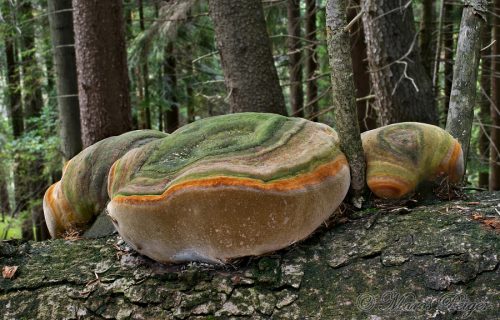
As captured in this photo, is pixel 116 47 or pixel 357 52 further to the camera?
pixel 357 52

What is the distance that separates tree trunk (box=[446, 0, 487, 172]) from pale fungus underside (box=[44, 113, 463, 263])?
0.43 m

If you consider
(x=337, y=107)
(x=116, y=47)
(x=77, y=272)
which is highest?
(x=116, y=47)

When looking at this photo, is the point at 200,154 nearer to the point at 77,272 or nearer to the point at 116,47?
the point at 77,272

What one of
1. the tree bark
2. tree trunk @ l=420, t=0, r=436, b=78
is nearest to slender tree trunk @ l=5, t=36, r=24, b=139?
tree trunk @ l=420, t=0, r=436, b=78

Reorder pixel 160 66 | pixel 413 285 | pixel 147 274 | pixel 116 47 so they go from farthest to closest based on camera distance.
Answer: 1. pixel 160 66
2. pixel 116 47
3. pixel 147 274
4. pixel 413 285

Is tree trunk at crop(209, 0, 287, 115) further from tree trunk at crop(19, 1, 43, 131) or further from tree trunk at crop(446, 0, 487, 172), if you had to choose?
tree trunk at crop(19, 1, 43, 131)

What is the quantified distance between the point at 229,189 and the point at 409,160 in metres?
Answer: 0.83

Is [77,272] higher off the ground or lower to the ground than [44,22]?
lower

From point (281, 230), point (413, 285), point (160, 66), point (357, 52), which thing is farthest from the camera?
point (160, 66)

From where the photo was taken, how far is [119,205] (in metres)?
1.70

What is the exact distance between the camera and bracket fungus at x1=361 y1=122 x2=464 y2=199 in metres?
1.85

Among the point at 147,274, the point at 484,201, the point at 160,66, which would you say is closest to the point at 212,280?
the point at 147,274

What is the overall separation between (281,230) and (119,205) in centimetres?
62

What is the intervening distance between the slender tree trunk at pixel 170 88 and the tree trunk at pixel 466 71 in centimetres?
733
